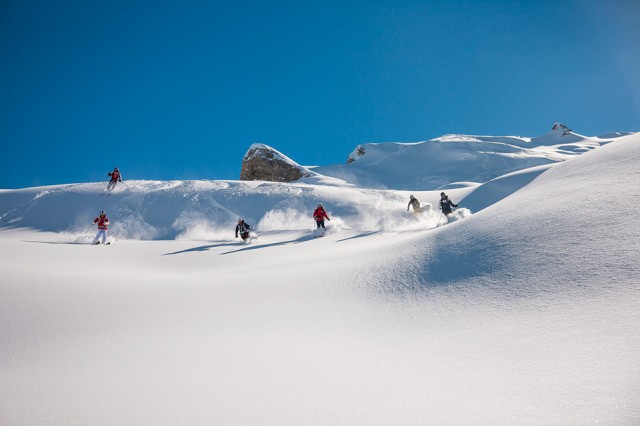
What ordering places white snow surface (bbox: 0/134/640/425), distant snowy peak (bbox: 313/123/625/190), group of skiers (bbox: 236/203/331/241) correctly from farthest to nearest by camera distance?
distant snowy peak (bbox: 313/123/625/190)
group of skiers (bbox: 236/203/331/241)
white snow surface (bbox: 0/134/640/425)

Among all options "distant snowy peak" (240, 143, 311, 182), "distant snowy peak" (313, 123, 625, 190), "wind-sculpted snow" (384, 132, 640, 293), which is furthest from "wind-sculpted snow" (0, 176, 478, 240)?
"distant snowy peak" (240, 143, 311, 182)

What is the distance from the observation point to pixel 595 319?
3.53 metres

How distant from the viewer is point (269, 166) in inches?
2080

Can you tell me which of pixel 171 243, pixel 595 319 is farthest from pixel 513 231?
pixel 171 243

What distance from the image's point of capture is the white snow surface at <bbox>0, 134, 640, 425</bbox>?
2969 mm

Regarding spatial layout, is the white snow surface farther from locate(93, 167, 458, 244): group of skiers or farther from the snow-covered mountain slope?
the snow-covered mountain slope

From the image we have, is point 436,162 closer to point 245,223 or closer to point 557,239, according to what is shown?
point 245,223

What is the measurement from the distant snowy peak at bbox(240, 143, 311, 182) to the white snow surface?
43.2m

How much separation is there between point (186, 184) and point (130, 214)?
529 cm

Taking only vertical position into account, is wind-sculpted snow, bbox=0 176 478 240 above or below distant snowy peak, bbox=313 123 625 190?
below

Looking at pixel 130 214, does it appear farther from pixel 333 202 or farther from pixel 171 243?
→ pixel 333 202

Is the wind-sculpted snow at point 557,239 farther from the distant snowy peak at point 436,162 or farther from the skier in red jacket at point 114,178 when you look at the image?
the distant snowy peak at point 436,162

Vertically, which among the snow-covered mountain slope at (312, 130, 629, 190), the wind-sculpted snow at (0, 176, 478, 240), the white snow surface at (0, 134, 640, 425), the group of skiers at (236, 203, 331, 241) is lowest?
the white snow surface at (0, 134, 640, 425)

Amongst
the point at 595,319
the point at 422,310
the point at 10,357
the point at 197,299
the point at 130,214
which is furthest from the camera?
the point at 130,214
